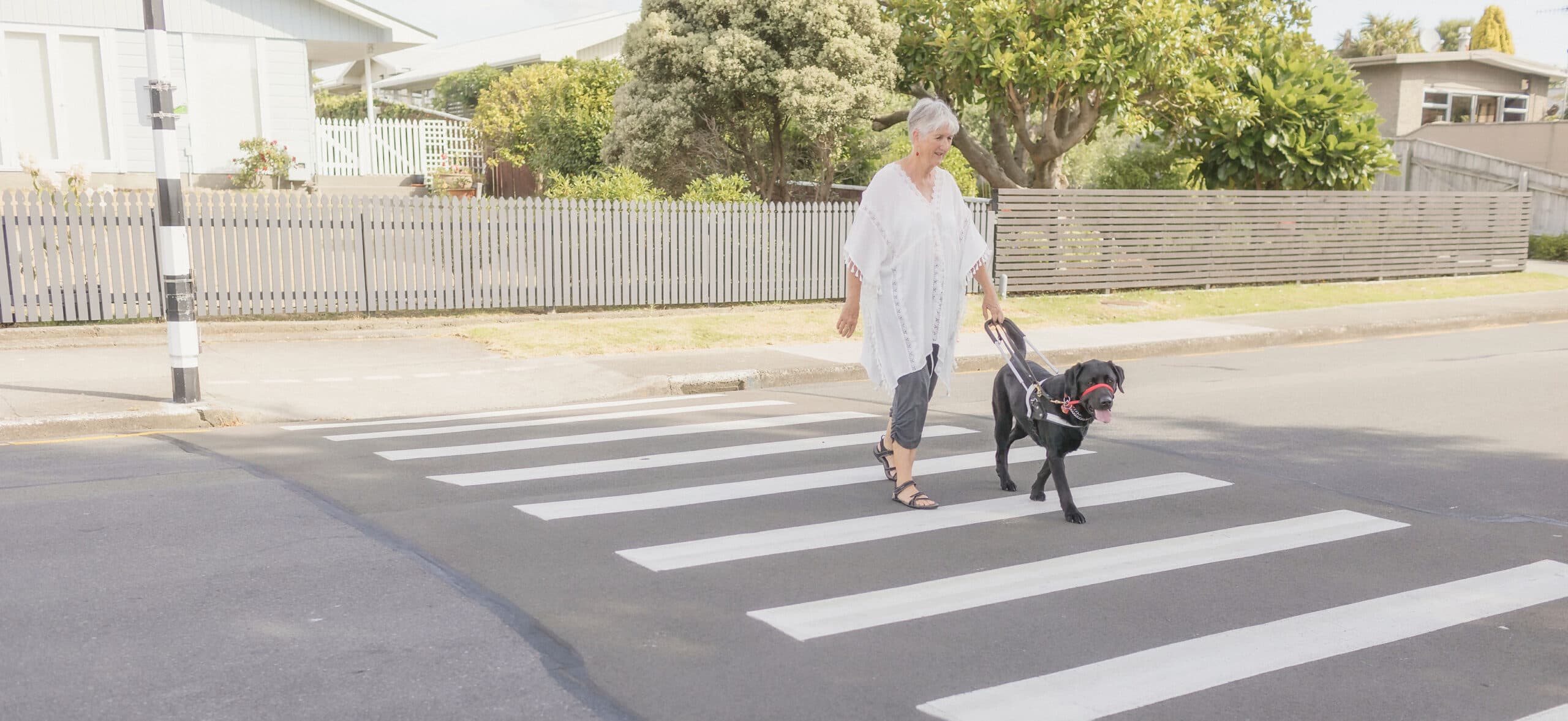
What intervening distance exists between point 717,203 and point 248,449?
8.44 meters

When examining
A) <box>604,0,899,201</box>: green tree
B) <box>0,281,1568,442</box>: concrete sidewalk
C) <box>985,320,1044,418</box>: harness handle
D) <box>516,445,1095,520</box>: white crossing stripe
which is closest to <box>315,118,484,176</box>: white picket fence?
<box>604,0,899,201</box>: green tree

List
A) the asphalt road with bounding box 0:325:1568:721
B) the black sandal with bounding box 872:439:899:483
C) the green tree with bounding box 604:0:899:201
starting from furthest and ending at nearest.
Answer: the green tree with bounding box 604:0:899:201 → the black sandal with bounding box 872:439:899:483 → the asphalt road with bounding box 0:325:1568:721

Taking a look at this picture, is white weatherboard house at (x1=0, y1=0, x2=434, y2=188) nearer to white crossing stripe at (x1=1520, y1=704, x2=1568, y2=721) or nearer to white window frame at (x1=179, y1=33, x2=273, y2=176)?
white window frame at (x1=179, y1=33, x2=273, y2=176)

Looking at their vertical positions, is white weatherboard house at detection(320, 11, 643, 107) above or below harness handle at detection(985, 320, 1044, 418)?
above

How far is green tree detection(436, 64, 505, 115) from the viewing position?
37.0 metres

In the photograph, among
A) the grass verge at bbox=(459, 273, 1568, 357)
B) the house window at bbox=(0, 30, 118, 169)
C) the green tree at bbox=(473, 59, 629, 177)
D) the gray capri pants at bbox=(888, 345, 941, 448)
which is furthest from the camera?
the green tree at bbox=(473, 59, 629, 177)

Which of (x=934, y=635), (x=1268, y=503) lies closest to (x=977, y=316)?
(x=1268, y=503)

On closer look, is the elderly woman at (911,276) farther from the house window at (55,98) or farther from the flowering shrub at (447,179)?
the flowering shrub at (447,179)

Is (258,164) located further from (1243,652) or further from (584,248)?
(1243,652)

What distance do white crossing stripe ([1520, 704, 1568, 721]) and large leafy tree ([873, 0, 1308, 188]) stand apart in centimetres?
1378

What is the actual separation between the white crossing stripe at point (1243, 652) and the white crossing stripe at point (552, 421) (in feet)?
17.2

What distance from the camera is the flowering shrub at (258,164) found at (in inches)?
761

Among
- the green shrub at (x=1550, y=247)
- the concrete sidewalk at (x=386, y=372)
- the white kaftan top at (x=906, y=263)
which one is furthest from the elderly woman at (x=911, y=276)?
the green shrub at (x=1550, y=247)

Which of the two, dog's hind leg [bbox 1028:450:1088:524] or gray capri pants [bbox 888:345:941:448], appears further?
gray capri pants [bbox 888:345:941:448]
